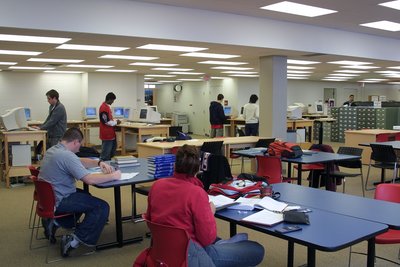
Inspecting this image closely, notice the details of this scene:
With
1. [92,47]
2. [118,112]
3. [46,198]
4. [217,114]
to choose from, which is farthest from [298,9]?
[118,112]

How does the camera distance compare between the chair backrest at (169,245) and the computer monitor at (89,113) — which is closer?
the chair backrest at (169,245)

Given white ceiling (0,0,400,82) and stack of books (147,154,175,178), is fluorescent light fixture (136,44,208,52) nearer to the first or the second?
white ceiling (0,0,400,82)

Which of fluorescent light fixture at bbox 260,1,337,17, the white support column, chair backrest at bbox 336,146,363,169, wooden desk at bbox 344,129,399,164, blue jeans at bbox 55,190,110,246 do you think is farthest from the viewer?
wooden desk at bbox 344,129,399,164

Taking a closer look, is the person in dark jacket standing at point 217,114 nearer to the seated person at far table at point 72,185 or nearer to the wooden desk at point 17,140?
the wooden desk at point 17,140

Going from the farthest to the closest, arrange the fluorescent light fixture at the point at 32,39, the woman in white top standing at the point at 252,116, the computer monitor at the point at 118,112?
the computer monitor at the point at 118,112
the woman in white top standing at the point at 252,116
the fluorescent light fixture at the point at 32,39

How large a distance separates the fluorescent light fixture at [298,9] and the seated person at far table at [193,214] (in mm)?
4720

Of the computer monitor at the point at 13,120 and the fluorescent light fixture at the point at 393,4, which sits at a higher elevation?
the fluorescent light fixture at the point at 393,4

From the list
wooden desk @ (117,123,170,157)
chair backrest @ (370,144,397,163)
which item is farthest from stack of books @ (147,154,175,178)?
wooden desk @ (117,123,170,157)

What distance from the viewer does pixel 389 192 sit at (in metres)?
3.36

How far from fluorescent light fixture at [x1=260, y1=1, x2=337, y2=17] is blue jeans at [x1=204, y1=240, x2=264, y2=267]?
189 inches

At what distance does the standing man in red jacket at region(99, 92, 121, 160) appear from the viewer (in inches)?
344

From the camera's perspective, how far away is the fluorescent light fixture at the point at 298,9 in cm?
651

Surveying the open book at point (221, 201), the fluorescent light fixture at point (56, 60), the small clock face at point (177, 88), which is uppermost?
the fluorescent light fixture at point (56, 60)

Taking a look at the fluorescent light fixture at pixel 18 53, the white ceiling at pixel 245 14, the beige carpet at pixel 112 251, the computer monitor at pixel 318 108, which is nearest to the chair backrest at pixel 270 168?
the beige carpet at pixel 112 251
